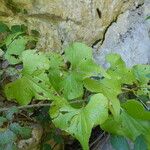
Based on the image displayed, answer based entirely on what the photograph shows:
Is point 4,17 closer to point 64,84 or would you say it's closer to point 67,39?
point 67,39

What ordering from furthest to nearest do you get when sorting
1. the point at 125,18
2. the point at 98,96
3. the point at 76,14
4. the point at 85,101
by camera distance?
Result: the point at 125,18 → the point at 76,14 → the point at 85,101 → the point at 98,96

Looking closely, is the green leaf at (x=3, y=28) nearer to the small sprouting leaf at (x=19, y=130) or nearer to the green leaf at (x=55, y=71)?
the green leaf at (x=55, y=71)

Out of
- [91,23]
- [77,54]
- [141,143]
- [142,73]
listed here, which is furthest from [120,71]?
[91,23]

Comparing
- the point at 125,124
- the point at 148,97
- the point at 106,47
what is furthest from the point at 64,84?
the point at 106,47

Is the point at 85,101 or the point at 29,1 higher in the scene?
the point at 29,1

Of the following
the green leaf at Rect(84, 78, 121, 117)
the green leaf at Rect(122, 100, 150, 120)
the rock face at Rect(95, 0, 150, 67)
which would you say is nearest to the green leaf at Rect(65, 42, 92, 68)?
the green leaf at Rect(84, 78, 121, 117)

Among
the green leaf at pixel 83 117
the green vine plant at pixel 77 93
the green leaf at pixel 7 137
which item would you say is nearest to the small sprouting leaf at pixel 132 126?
the green vine plant at pixel 77 93
